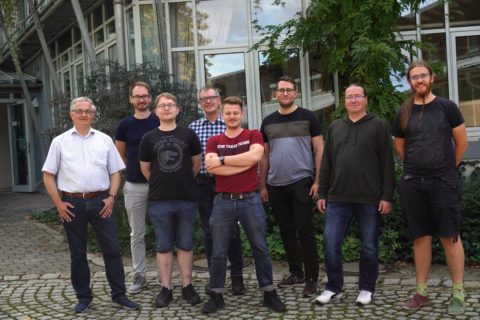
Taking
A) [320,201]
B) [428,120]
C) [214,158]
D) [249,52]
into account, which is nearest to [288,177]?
[320,201]

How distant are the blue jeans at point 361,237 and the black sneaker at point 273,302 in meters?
0.49

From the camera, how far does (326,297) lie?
4.91 metres

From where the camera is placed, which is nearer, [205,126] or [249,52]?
[205,126]

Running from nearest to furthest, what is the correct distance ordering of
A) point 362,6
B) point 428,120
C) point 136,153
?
point 428,120, point 136,153, point 362,6

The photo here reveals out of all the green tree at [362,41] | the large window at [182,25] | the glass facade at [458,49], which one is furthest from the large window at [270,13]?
the glass facade at [458,49]

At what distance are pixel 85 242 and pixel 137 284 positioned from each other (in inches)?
30.5

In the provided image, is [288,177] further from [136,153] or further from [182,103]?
[182,103]

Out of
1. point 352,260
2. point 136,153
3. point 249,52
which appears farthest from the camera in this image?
point 249,52

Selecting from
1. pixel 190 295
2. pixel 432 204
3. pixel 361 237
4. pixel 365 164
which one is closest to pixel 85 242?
pixel 190 295

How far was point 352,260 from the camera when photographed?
20.5ft

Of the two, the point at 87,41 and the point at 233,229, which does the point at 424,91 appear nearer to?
the point at 233,229

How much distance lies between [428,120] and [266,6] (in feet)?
19.1

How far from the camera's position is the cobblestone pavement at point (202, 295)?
15.5 feet

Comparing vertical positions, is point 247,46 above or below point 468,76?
above
